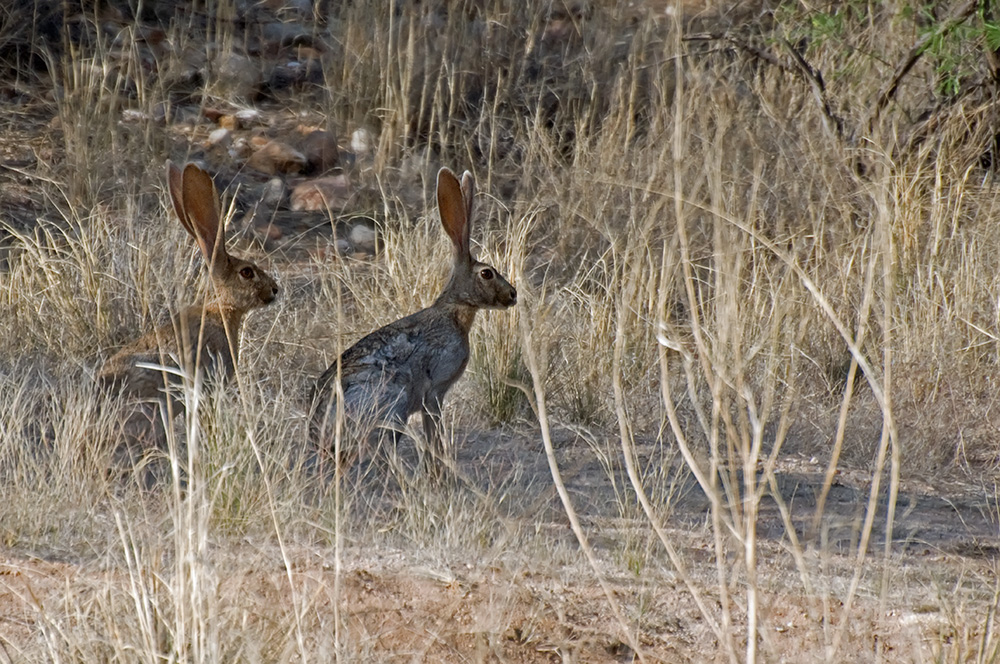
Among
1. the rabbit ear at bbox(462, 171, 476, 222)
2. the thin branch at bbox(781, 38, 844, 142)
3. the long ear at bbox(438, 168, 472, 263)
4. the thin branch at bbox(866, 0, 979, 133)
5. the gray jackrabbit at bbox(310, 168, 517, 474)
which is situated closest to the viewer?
the gray jackrabbit at bbox(310, 168, 517, 474)


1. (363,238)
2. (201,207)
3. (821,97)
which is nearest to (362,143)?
(363,238)

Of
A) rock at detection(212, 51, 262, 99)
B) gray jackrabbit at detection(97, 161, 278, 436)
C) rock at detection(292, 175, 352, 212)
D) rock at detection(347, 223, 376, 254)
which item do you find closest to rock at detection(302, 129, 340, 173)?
rock at detection(292, 175, 352, 212)

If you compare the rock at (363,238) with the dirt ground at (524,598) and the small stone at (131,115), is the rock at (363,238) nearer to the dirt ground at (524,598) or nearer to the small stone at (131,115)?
the small stone at (131,115)

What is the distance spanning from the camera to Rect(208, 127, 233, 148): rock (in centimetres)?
993

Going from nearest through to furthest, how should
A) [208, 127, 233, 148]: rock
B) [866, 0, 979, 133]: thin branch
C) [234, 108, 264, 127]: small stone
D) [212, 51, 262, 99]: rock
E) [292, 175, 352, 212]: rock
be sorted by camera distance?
[866, 0, 979, 133]: thin branch
[292, 175, 352, 212]: rock
[208, 127, 233, 148]: rock
[234, 108, 264, 127]: small stone
[212, 51, 262, 99]: rock

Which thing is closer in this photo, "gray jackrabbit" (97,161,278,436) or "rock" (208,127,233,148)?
"gray jackrabbit" (97,161,278,436)

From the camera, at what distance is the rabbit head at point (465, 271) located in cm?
509

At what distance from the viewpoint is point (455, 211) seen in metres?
5.11

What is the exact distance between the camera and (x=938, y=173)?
679 cm

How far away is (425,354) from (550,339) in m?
1.22

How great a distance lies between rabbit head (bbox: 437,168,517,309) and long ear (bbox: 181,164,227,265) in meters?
0.87

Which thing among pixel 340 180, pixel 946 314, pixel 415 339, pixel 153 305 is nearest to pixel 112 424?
pixel 415 339

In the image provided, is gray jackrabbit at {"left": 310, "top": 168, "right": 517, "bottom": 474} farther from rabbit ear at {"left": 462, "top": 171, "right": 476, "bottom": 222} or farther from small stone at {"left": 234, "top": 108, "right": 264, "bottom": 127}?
small stone at {"left": 234, "top": 108, "right": 264, "bottom": 127}

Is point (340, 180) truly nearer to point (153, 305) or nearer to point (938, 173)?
point (153, 305)
